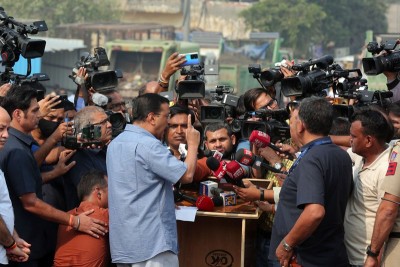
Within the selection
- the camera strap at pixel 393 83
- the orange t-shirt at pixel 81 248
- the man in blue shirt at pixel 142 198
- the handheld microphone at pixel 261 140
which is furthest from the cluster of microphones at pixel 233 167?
the camera strap at pixel 393 83

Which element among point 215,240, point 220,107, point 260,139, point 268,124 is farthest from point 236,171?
point 220,107

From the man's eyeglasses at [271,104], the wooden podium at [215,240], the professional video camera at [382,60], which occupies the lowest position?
the wooden podium at [215,240]

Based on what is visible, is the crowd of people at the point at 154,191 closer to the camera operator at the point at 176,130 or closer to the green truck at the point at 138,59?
the camera operator at the point at 176,130

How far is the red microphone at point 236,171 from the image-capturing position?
21.4 ft

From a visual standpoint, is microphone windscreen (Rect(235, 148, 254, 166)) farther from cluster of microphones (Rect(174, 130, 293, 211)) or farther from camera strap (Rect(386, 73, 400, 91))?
camera strap (Rect(386, 73, 400, 91))

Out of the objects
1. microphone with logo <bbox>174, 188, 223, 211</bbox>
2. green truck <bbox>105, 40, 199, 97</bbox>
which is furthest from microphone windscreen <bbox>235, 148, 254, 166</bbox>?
green truck <bbox>105, 40, 199, 97</bbox>

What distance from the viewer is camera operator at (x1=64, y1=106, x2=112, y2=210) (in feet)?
21.7

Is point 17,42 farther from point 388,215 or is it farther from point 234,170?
point 388,215

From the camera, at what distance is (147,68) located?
31734mm

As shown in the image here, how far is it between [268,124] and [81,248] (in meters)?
1.87

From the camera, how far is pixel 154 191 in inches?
231

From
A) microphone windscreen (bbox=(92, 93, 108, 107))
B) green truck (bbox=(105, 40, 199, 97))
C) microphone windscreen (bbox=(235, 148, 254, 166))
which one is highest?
microphone windscreen (bbox=(92, 93, 108, 107))

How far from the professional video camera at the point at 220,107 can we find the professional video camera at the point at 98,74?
32.6 inches

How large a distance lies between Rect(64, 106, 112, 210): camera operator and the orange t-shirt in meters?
0.47
